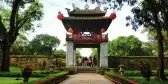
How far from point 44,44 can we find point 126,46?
24.2 m

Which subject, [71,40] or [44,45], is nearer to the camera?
[71,40]

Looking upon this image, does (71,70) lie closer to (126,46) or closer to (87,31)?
(87,31)

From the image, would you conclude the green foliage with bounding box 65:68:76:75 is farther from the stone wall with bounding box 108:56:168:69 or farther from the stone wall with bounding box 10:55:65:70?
the stone wall with bounding box 10:55:65:70

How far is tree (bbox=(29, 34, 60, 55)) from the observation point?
242 feet

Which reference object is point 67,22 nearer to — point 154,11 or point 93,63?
point 93,63

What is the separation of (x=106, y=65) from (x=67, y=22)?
7.43 m

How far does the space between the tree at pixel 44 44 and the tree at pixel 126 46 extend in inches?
671

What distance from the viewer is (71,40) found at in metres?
33.8

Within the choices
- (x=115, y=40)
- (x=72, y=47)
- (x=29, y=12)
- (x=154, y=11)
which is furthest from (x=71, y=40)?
(x=115, y=40)

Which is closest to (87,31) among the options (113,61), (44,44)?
(113,61)

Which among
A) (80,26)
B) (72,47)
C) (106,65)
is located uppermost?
(80,26)

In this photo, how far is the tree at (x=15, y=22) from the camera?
25523mm

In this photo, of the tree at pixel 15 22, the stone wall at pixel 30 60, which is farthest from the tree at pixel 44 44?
the tree at pixel 15 22

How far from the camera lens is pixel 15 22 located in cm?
2900
